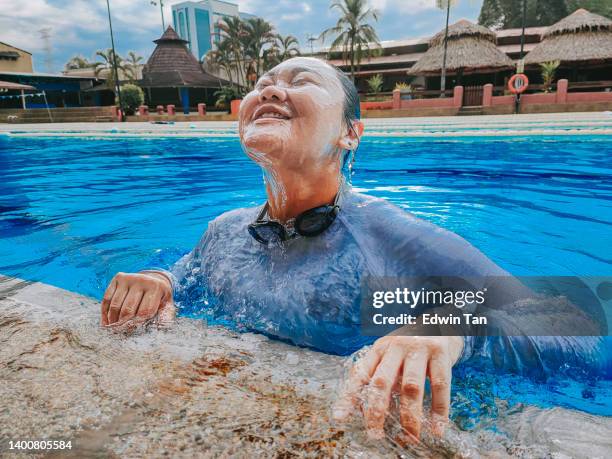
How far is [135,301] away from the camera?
188cm

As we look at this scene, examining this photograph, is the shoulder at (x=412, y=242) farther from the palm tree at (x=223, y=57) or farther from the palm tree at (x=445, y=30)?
the palm tree at (x=223, y=57)

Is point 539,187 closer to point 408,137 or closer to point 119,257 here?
point 119,257

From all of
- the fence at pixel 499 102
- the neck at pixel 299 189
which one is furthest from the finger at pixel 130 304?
the fence at pixel 499 102

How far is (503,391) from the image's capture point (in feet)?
5.27

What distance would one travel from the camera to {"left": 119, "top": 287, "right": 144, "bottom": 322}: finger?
1828mm

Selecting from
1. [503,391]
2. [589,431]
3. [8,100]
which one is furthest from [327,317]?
[8,100]

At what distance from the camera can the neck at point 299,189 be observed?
6.52 ft

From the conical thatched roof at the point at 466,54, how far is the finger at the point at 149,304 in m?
26.6

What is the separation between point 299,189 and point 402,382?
1055 mm

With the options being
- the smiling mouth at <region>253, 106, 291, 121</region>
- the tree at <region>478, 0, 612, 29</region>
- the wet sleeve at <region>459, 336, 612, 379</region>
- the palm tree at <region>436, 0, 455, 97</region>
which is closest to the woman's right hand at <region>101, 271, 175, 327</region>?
the smiling mouth at <region>253, 106, 291, 121</region>

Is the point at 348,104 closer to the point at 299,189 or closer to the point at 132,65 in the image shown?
the point at 299,189

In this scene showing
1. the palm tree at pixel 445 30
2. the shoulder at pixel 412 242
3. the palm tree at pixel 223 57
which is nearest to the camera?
the shoulder at pixel 412 242

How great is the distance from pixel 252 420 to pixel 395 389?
375 mm

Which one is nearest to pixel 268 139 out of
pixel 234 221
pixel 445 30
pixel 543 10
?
pixel 234 221
